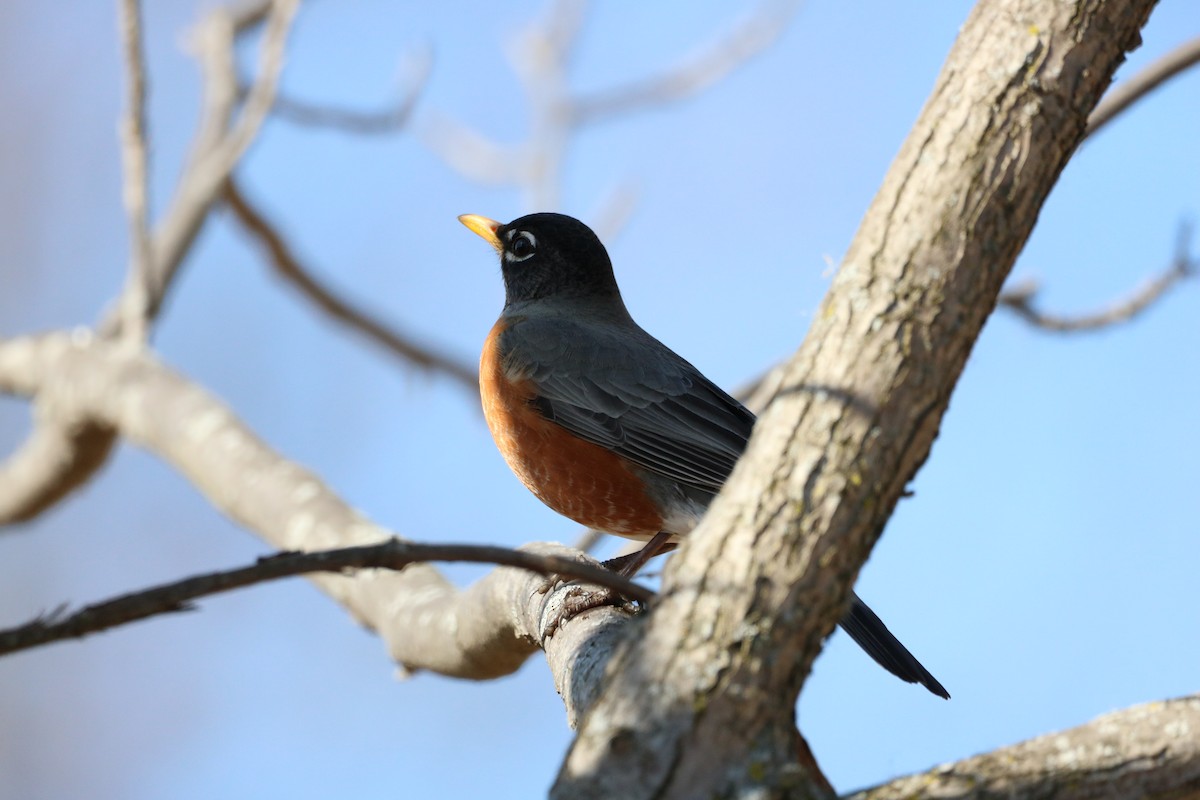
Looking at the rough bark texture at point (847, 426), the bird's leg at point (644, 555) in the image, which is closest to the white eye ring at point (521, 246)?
the bird's leg at point (644, 555)

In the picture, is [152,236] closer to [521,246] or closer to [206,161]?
[206,161]

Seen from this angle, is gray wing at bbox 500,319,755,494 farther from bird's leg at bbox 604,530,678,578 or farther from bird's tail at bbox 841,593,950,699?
bird's tail at bbox 841,593,950,699

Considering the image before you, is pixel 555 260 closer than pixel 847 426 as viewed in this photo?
No

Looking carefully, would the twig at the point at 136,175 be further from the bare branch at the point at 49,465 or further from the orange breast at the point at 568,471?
the orange breast at the point at 568,471

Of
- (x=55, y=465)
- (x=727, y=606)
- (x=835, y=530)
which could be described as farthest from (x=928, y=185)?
(x=55, y=465)

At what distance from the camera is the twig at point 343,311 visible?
6.08 meters

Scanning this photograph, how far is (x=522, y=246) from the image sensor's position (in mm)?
5344

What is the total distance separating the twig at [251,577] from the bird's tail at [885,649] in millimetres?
1376

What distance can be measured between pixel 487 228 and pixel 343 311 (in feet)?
3.99

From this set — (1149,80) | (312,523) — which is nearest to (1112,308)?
(1149,80)

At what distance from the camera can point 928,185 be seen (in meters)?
1.88

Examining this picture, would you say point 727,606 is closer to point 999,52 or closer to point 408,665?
point 999,52

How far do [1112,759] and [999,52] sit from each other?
110 cm

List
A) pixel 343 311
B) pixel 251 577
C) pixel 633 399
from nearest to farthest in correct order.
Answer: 1. pixel 251 577
2. pixel 633 399
3. pixel 343 311
